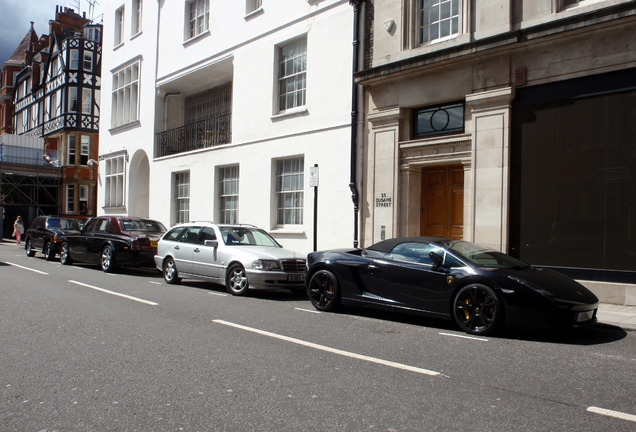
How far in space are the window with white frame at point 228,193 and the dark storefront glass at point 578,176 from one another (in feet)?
34.1

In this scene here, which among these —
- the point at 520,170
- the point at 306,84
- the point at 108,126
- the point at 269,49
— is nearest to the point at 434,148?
the point at 520,170

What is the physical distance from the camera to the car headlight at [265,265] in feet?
35.6

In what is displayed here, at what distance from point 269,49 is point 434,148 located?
748 cm

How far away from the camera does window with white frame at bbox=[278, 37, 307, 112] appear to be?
16.8 m

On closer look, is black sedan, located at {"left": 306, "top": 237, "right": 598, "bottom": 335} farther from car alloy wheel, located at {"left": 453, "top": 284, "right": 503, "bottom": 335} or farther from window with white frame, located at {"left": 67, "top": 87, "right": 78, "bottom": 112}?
window with white frame, located at {"left": 67, "top": 87, "right": 78, "bottom": 112}

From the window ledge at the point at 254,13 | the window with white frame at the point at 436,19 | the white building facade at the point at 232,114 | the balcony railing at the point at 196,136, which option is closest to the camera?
the window with white frame at the point at 436,19

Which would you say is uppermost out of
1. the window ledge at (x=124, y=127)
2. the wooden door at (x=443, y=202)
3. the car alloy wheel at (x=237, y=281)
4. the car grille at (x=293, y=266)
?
the window ledge at (x=124, y=127)

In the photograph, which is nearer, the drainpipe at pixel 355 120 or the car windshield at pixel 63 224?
the drainpipe at pixel 355 120

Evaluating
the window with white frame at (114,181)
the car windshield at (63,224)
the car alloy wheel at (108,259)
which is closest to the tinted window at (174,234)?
the car alloy wheel at (108,259)

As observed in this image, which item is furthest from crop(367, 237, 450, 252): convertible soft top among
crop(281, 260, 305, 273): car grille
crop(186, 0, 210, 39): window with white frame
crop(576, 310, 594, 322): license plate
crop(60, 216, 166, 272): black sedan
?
crop(186, 0, 210, 39): window with white frame

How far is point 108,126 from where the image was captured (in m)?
27.5

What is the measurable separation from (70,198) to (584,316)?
1614 inches

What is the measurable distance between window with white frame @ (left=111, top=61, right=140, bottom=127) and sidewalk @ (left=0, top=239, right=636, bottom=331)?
842 inches

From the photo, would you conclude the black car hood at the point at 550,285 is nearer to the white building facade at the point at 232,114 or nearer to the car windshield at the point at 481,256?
the car windshield at the point at 481,256
